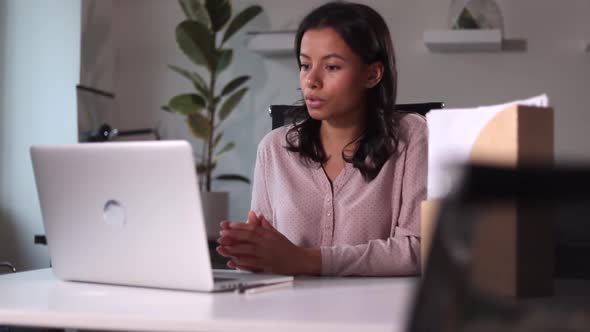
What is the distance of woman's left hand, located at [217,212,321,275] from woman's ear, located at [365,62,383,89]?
572 millimetres

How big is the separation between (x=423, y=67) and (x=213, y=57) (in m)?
0.96

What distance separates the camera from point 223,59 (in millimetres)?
3986

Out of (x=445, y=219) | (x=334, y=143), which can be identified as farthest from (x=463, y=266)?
(x=334, y=143)

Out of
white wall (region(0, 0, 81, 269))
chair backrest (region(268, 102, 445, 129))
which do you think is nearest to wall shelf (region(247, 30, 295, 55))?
white wall (region(0, 0, 81, 269))

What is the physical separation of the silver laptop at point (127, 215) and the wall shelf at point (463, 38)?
2.50 meters

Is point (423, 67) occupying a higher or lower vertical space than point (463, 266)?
higher

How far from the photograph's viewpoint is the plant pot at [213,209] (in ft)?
12.5

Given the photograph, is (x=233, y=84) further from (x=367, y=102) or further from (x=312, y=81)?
(x=312, y=81)

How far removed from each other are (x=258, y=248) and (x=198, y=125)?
246cm

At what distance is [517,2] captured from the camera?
12.9 feet

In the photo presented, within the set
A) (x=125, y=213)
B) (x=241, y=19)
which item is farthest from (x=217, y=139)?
(x=125, y=213)

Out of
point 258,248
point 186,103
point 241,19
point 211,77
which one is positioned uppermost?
point 241,19

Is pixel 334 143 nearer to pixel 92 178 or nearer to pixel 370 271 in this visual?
pixel 370 271

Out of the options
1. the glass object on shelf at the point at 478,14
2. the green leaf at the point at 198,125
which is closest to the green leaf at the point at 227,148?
the green leaf at the point at 198,125
